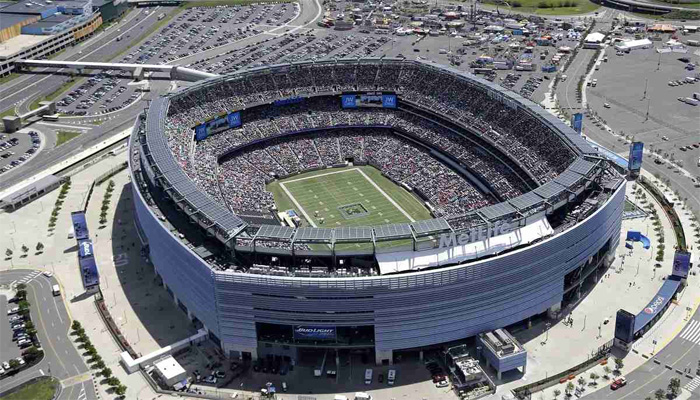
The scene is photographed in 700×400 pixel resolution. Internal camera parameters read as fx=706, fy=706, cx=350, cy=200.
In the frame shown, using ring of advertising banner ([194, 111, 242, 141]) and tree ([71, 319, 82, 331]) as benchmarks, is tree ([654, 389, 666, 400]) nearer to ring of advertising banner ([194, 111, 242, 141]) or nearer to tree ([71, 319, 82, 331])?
tree ([71, 319, 82, 331])

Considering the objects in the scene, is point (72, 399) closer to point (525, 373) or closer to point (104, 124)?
point (525, 373)

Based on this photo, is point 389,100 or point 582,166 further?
point 389,100

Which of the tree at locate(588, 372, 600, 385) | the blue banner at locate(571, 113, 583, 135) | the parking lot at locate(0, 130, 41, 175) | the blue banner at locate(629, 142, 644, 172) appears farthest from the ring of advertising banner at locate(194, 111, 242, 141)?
the tree at locate(588, 372, 600, 385)

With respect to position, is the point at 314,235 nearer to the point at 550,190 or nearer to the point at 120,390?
the point at 120,390

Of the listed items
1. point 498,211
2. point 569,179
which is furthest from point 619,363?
point 569,179

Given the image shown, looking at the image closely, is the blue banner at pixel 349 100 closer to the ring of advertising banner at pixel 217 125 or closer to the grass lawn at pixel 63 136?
the ring of advertising banner at pixel 217 125

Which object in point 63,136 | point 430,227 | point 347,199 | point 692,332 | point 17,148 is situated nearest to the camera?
point 430,227

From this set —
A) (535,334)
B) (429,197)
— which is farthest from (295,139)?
(535,334)
